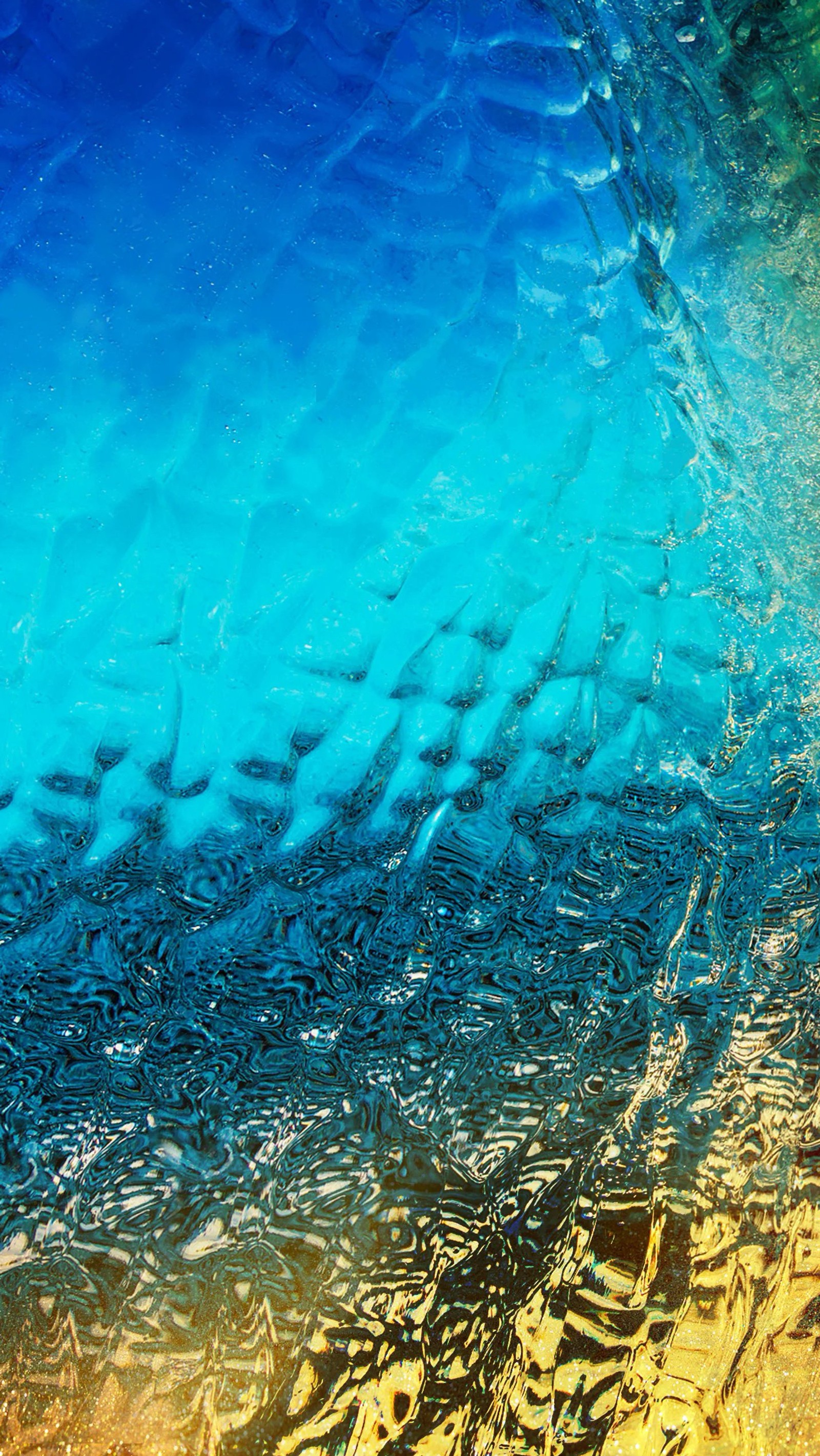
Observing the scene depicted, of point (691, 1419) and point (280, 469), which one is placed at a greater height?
point (280, 469)

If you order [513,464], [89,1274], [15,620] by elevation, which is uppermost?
[513,464]

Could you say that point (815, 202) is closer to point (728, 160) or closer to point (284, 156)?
point (728, 160)

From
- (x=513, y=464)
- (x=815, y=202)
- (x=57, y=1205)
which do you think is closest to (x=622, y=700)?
(x=513, y=464)

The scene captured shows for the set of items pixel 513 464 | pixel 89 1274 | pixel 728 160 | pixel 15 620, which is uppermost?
pixel 728 160

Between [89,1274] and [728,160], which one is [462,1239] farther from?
[728,160]

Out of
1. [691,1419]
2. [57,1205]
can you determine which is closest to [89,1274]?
[57,1205]

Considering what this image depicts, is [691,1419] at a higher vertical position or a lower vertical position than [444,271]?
lower
